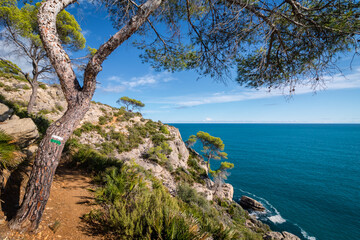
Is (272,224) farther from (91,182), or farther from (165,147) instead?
(91,182)

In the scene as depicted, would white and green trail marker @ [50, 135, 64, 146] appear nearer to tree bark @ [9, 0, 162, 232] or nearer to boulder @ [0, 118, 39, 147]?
tree bark @ [9, 0, 162, 232]

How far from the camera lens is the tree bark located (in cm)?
255

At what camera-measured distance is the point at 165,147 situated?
19969 millimetres

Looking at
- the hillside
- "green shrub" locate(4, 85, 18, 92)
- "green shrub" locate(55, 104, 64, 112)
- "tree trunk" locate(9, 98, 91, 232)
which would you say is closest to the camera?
"tree trunk" locate(9, 98, 91, 232)

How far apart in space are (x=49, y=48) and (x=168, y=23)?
3636 millimetres

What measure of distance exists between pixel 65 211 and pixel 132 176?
2389 mm

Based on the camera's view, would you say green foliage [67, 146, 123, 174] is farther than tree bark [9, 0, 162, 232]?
Yes

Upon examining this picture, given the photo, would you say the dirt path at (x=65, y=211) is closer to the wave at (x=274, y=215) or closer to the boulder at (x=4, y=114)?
the boulder at (x=4, y=114)

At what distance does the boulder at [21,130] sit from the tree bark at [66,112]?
→ 323 centimetres

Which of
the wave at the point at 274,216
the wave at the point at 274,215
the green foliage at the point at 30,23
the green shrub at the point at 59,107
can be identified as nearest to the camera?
the green foliage at the point at 30,23

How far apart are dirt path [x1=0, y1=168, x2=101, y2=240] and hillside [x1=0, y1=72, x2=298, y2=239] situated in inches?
5.5

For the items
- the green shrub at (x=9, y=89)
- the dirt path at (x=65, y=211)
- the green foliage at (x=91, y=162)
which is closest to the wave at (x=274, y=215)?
the green foliage at (x=91, y=162)

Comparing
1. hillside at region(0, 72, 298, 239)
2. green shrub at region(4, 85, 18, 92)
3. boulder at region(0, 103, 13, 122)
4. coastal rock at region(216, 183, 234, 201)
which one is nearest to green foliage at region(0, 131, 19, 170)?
hillside at region(0, 72, 298, 239)

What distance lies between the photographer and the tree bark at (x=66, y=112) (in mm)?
2549
